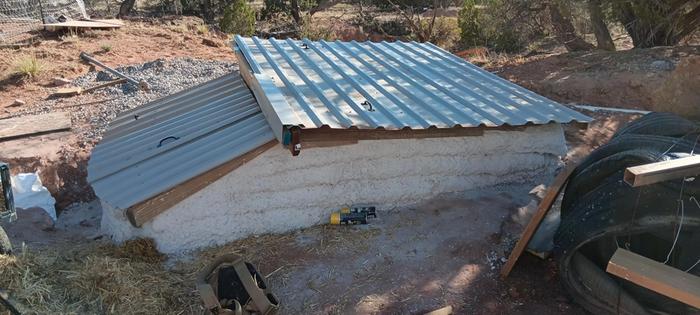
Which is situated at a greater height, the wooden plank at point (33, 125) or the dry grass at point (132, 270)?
the dry grass at point (132, 270)

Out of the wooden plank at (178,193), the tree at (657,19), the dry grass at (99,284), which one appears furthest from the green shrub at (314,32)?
the dry grass at (99,284)

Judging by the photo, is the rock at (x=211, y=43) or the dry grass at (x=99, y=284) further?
the rock at (x=211, y=43)

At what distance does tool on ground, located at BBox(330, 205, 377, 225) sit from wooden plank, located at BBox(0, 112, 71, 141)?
569cm

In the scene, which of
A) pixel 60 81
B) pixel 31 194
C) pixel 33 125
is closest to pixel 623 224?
pixel 31 194

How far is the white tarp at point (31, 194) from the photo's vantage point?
6934 mm

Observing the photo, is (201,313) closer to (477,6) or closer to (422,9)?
(477,6)

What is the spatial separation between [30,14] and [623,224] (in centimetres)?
1824

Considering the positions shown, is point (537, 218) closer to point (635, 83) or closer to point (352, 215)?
point (352, 215)

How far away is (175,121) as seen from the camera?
6.80 metres

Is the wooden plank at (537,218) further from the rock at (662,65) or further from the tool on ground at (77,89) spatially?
the tool on ground at (77,89)

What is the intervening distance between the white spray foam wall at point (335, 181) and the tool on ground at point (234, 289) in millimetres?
979

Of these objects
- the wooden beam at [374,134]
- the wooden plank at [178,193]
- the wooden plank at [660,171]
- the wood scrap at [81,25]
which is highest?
the wooden plank at [660,171]

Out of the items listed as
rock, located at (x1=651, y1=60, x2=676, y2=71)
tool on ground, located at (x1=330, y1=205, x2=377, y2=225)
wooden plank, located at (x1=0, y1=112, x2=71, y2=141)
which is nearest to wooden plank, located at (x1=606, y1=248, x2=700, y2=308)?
tool on ground, located at (x1=330, y1=205, x2=377, y2=225)

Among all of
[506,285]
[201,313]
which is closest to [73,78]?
[201,313]
